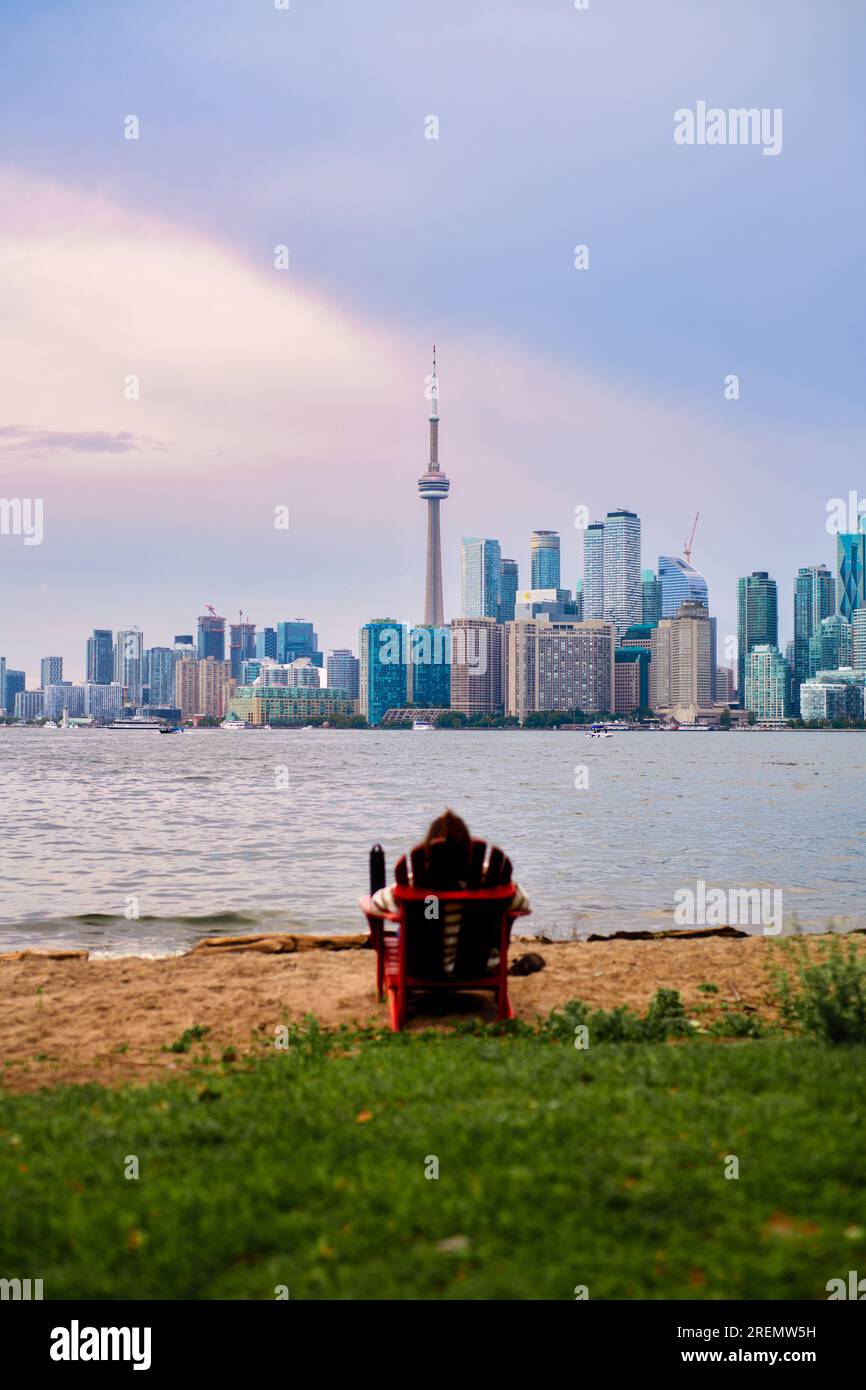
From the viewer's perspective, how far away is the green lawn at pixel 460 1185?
373 centimetres

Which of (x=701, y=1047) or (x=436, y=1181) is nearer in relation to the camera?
(x=436, y=1181)

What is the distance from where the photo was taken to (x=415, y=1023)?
8.78 m

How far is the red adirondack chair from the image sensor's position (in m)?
8.45

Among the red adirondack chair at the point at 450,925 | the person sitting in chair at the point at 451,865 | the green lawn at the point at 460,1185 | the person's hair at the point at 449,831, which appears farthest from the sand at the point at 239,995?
the green lawn at the point at 460,1185

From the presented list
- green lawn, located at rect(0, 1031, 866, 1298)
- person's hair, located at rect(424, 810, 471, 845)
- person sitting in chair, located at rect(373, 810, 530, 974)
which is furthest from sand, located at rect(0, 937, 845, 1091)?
green lawn, located at rect(0, 1031, 866, 1298)

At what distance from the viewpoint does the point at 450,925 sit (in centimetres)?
855

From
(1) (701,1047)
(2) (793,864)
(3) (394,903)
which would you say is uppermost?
(3) (394,903)

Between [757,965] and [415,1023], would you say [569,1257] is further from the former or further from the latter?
[757,965]

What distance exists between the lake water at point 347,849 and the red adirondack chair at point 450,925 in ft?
14.8

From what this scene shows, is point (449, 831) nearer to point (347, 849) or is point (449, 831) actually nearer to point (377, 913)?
point (377, 913)

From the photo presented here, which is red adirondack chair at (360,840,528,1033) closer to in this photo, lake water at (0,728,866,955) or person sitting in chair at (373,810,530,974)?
person sitting in chair at (373,810,530,974)
